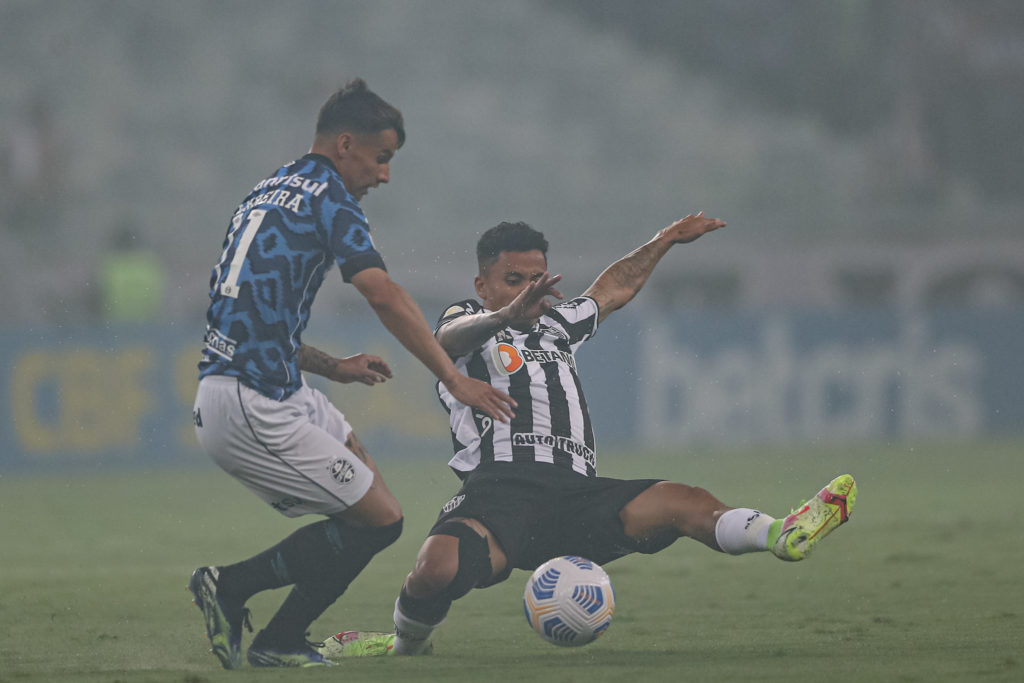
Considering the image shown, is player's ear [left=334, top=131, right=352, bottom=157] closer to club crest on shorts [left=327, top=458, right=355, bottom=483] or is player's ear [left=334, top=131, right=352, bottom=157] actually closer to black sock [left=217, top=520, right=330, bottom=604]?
club crest on shorts [left=327, top=458, right=355, bottom=483]

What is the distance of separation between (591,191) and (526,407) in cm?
2968

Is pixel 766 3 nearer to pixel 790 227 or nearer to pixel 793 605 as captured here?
pixel 790 227

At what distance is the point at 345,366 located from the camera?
5453 mm

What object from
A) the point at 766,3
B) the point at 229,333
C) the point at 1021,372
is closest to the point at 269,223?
the point at 229,333

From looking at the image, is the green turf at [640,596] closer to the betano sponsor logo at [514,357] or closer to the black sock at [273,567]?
the black sock at [273,567]

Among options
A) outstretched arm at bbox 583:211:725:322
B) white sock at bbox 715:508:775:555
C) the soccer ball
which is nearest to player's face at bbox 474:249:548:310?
outstretched arm at bbox 583:211:725:322

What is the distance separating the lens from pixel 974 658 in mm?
4812

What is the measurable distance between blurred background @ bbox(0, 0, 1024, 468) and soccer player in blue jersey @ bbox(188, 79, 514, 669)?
10.2m

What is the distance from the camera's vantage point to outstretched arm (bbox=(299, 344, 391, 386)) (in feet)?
17.9

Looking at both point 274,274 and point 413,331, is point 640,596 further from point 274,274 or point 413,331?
point 274,274

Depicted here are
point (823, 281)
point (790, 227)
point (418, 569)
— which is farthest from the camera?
point (790, 227)

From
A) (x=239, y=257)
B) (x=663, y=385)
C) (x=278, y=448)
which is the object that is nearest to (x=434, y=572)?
(x=278, y=448)

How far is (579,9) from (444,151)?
251 inches

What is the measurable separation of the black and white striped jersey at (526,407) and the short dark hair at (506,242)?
0.21 meters
